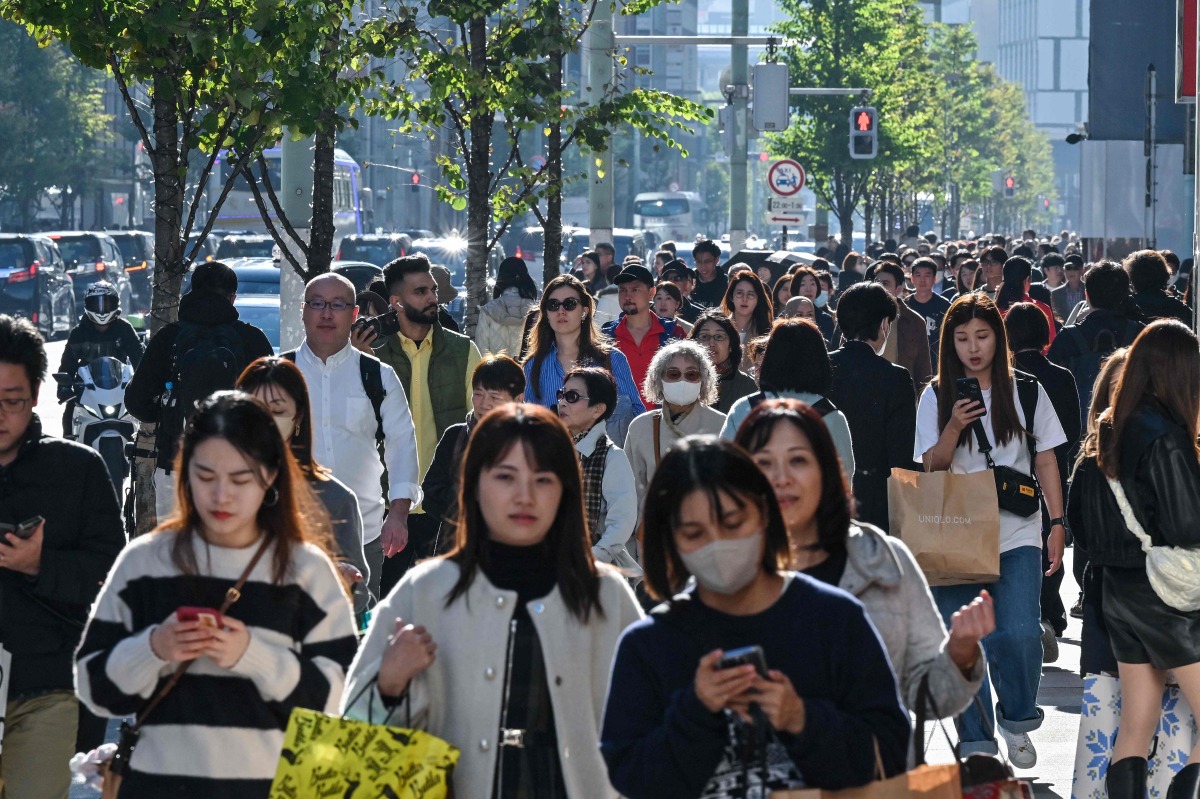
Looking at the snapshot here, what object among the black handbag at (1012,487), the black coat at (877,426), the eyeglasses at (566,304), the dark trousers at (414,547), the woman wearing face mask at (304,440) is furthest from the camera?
the eyeglasses at (566,304)

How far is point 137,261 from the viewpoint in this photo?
48.9 meters

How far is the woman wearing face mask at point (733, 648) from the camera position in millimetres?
3557

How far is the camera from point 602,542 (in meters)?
7.38

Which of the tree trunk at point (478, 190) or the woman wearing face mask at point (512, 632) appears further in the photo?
the tree trunk at point (478, 190)

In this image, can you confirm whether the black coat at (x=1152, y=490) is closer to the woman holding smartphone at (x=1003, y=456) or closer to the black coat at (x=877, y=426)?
the woman holding smartphone at (x=1003, y=456)

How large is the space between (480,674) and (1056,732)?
519cm

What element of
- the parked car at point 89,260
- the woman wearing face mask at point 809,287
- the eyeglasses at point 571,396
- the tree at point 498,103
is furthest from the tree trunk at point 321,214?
the parked car at point 89,260

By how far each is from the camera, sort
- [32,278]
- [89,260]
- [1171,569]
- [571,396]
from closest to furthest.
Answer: [1171,569] < [571,396] < [32,278] < [89,260]

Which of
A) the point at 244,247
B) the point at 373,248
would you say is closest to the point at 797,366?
the point at 373,248

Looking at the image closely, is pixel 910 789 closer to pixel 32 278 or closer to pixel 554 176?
pixel 554 176

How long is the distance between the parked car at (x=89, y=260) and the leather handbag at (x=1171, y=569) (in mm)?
36978

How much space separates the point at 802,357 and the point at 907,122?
147 ft

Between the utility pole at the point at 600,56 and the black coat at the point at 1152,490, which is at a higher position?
the utility pole at the point at 600,56

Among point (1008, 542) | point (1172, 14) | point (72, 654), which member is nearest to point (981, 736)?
point (1008, 542)
